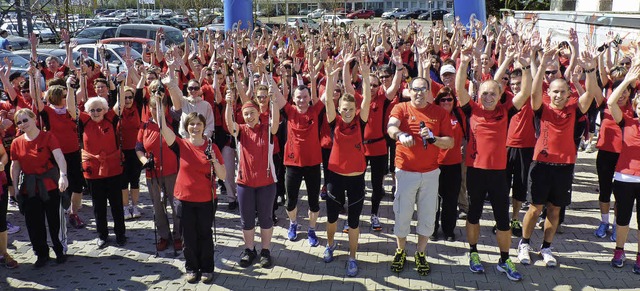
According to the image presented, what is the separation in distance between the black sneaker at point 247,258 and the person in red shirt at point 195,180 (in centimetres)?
53

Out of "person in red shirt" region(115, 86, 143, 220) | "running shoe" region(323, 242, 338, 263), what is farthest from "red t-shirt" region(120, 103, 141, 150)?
"running shoe" region(323, 242, 338, 263)

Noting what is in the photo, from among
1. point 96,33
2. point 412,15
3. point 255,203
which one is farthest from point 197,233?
point 412,15

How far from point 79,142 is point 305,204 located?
294 centimetres

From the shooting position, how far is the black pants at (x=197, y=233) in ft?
16.6

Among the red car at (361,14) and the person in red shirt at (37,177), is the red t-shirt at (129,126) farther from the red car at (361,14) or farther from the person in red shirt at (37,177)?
the red car at (361,14)

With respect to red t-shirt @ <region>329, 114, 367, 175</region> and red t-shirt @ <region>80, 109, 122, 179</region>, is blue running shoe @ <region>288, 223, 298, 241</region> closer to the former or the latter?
red t-shirt @ <region>329, 114, 367, 175</region>

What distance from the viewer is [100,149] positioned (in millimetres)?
5949

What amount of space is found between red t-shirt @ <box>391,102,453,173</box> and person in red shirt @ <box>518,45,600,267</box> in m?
0.98

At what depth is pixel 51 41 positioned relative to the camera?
29.8 m

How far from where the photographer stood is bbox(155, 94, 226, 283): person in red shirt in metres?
4.98

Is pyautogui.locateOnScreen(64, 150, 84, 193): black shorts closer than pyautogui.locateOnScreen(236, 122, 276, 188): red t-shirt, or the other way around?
pyautogui.locateOnScreen(236, 122, 276, 188): red t-shirt

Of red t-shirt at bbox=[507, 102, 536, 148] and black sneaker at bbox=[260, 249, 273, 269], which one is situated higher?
red t-shirt at bbox=[507, 102, 536, 148]

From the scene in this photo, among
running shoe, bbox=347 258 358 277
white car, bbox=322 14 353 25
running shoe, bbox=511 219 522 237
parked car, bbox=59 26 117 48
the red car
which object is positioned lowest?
running shoe, bbox=347 258 358 277

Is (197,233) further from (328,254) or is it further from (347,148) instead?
(347,148)
